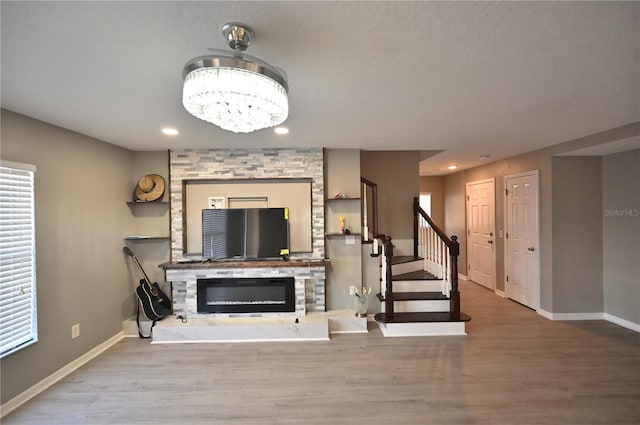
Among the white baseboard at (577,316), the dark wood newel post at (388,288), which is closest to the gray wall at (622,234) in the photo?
the white baseboard at (577,316)

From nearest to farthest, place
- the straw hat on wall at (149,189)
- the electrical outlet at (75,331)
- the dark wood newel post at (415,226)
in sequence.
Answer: the electrical outlet at (75,331) < the straw hat on wall at (149,189) < the dark wood newel post at (415,226)

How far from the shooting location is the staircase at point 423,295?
3.50 meters

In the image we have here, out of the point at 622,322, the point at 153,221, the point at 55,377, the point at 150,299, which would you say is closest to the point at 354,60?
the point at 153,221

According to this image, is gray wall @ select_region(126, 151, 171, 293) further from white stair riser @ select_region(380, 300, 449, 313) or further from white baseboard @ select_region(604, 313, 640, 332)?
white baseboard @ select_region(604, 313, 640, 332)

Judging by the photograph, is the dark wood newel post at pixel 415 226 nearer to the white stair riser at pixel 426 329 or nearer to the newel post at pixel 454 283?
the newel post at pixel 454 283

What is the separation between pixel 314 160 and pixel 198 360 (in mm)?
2742

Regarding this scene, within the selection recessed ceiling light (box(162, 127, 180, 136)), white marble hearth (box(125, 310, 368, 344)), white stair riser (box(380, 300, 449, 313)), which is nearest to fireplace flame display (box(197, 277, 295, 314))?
white marble hearth (box(125, 310, 368, 344))

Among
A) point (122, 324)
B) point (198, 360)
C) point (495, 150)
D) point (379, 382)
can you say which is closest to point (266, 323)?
point (198, 360)

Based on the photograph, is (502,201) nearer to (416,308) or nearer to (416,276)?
(416,276)

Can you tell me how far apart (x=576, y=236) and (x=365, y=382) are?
3.65m

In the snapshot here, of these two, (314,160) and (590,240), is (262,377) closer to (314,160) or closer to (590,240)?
(314,160)

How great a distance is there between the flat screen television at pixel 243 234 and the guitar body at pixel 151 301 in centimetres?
78

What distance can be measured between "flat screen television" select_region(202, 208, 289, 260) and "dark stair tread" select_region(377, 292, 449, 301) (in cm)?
160

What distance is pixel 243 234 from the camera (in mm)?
3756
